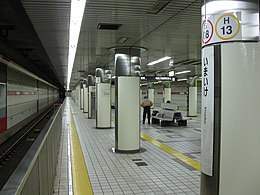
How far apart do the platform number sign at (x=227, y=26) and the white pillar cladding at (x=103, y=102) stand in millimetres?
10465

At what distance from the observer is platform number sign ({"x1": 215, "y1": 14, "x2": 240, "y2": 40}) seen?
250 cm

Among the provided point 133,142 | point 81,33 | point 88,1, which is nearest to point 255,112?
point 88,1

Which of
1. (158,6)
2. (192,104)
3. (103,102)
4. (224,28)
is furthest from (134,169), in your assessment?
(192,104)

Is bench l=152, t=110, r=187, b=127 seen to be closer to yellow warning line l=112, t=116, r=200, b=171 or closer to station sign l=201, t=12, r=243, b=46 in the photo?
yellow warning line l=112, t=116, r=200, b=171

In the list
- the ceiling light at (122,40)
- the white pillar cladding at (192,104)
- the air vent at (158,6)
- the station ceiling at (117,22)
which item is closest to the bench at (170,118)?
the station ceiling at (117,22)

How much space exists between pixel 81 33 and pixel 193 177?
4191mm

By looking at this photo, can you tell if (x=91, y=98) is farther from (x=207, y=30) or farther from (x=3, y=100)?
(x=207, y=30)

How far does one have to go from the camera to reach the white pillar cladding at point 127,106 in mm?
7680

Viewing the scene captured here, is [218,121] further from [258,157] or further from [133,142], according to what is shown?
[133,142]

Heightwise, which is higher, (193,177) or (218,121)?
(218,121)

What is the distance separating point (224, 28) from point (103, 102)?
34.5 ft

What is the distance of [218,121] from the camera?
2.57m

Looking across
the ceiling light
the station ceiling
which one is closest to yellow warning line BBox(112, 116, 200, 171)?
the station ceiling

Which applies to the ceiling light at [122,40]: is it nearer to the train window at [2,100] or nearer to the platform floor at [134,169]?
the platform floor at [134,169]
